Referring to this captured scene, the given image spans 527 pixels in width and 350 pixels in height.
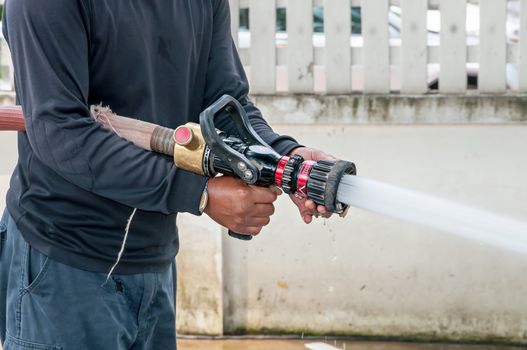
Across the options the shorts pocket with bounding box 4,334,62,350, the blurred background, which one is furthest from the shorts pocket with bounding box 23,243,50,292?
the blurred background

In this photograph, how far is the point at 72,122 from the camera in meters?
2.03

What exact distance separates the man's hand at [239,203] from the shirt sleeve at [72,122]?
0.04 m

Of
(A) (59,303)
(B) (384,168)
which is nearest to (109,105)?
(A) (59,303)

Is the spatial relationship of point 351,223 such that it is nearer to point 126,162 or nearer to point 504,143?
point 504,143

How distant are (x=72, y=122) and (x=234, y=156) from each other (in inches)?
14.1

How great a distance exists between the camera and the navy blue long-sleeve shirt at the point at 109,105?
2027 mm

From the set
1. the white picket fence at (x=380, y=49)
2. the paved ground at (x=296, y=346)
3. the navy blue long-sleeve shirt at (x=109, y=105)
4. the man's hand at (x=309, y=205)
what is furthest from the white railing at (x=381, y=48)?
the man's hand at (x=309, y=205)

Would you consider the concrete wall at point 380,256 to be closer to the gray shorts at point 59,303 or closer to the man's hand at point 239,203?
the gray shorts at point 59,303

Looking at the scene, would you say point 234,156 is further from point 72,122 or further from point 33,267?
point 33,267

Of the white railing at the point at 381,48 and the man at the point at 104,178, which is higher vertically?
the white railing at the point at 381,48

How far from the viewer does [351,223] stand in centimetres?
470

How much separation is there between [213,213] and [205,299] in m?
2.82

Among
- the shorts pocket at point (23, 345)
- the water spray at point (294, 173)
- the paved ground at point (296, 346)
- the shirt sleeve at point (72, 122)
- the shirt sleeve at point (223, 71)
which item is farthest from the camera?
the paved ground at point (296, 346)

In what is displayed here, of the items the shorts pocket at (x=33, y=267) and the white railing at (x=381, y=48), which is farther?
the white railing at (x=381, y=48)
